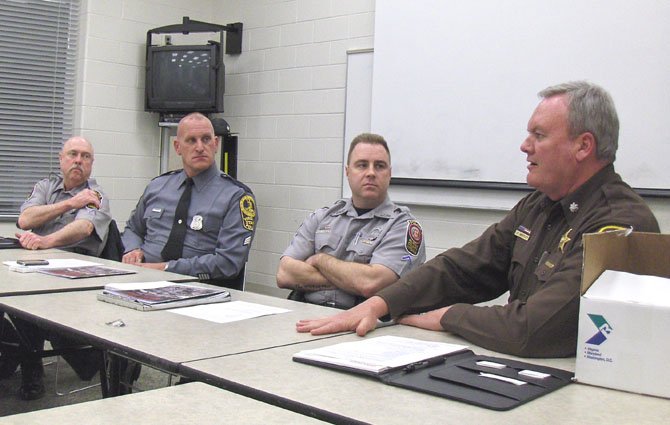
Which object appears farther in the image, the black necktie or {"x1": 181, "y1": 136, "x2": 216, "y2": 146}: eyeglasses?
{"x1": 181, "y1": 136, "x2": 216, "y2": 146}: eyeglasses

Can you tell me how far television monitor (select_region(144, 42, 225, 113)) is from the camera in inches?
197

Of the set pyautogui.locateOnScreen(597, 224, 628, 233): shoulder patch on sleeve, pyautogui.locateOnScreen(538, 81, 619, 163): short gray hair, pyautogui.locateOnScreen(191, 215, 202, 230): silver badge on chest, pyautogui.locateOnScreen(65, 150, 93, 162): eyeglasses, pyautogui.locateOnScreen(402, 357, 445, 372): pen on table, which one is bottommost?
pyautogui.locateOnScreen(402, 357, 445, 372): pen on table

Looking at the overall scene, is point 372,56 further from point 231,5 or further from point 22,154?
point 22,154

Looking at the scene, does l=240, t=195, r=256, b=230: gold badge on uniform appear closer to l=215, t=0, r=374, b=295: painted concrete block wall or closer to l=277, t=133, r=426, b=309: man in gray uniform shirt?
l=277, t=133, r=426, b=309: man in gray uniform shirt

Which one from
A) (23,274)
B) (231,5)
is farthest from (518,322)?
(231,5)

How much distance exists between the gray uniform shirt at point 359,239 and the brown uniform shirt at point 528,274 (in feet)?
2.06

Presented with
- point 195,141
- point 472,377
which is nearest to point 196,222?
point 195,141

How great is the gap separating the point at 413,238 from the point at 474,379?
147 centimetres

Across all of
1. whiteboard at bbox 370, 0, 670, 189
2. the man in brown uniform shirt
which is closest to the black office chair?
the man in brown uniform shirt

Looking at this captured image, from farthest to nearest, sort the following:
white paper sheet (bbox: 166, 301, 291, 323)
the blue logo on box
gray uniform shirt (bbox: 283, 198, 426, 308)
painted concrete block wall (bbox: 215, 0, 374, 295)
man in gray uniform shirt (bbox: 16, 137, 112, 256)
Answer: painted concrete block wall (bbox: 215, 0, 374, 295) < man in gray uniform shirt (bbox: 16, 137, 112, 256) < gray uniform shirt (bbox: 283, 198, 426, 308) < white paper sheet (bbox: 166, 301, 291, 323) < the blue logo on box

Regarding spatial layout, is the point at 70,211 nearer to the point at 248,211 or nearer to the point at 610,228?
the point at 248,211

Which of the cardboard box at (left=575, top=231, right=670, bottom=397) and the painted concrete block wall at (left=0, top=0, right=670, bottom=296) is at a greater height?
the painted concrete block wall at (left=0, top=0, right=670, bottom=296)

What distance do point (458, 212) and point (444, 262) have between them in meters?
2.06

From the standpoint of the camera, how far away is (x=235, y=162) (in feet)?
17.6
